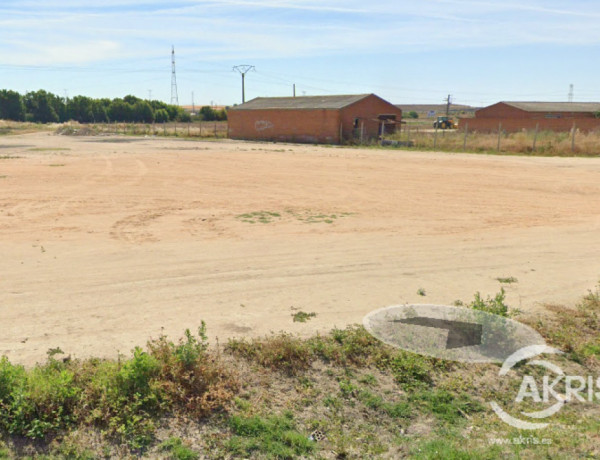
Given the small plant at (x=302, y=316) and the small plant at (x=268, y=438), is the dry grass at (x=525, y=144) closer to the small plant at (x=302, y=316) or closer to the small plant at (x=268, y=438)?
the small plant at (x=302, y=316)

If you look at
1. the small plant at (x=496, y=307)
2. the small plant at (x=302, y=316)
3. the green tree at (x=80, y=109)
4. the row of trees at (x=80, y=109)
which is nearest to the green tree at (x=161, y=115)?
the row of trees at (x=80, y=109)

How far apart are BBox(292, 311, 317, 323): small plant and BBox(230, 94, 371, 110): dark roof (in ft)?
134

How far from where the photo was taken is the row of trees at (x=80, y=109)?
96062 mm

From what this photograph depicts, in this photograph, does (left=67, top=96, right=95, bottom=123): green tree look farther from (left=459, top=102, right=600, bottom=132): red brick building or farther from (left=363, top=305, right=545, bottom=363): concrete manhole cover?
(left=363, top=305, right=545, bottom=363): concrete manhole cover

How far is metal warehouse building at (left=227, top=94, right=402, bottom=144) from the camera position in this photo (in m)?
46.7

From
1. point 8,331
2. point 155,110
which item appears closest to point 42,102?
point 155,110

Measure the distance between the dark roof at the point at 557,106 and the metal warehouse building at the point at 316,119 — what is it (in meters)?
12.4

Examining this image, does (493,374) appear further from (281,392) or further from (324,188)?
(324,188)

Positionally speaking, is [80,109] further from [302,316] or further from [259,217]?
[302,316]

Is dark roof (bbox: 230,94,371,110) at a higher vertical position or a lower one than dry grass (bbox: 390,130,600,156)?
higher

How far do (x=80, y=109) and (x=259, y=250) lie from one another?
101 m

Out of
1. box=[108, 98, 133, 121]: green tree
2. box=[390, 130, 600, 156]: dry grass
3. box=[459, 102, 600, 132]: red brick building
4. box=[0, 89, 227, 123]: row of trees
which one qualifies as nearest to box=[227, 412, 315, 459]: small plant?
box=[390, 130, 600, 156]: dry grass

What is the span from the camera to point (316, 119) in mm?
47406

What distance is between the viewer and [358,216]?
43.8ft
